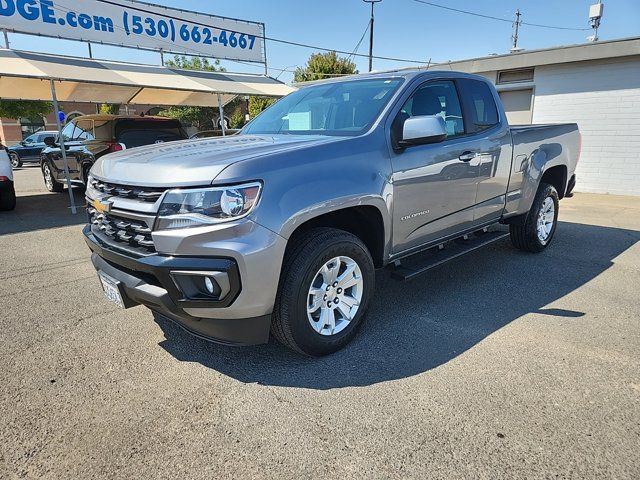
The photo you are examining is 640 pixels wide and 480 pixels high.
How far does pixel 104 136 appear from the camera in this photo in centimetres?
875

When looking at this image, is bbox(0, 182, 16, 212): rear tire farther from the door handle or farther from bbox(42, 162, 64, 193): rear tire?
the door handle

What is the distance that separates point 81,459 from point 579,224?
25.2ft

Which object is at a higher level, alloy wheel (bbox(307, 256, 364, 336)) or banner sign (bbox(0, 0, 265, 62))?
banner sign (bbox(0, 0, 265, 62))

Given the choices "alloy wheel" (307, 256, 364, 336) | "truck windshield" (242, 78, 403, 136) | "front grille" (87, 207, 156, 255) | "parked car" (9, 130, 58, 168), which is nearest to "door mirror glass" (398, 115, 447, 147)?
"truck windshield" (242, 78, 403, 136)

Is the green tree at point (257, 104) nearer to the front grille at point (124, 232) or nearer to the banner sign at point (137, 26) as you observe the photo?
the banner sign at point (137, 26)

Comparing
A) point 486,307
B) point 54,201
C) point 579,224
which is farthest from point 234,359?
point 54,201

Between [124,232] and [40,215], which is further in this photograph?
[40,215]

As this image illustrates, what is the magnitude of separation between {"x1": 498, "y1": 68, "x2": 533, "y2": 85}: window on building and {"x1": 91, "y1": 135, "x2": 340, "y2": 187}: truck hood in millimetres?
10450

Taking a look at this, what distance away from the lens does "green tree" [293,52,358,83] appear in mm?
29906

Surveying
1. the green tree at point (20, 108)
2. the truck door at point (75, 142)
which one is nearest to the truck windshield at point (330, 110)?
the truck door at point (75, 142)

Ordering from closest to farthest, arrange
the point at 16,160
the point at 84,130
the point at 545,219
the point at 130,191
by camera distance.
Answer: the point at 130,191
the point at 545,219
the point at 84,130
the point at 16,160

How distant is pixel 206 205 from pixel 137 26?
39.8ft

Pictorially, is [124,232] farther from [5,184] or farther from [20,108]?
[20,108]

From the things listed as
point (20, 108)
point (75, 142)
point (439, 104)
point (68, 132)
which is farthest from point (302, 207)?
point (20, 108)
